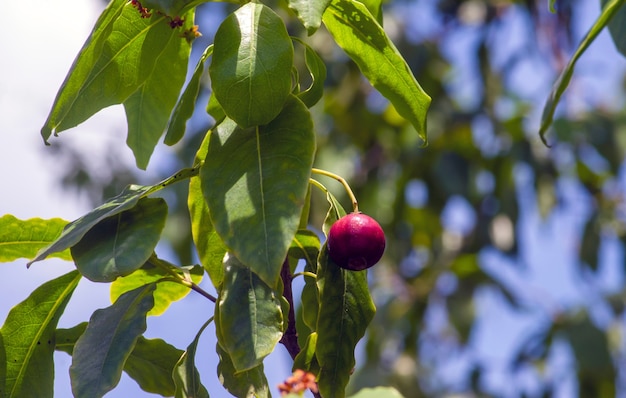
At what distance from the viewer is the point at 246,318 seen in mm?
1063

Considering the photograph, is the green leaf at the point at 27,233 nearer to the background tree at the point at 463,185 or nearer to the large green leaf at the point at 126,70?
the large green leaf at the point at 126,70

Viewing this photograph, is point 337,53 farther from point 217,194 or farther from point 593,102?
point 217,194

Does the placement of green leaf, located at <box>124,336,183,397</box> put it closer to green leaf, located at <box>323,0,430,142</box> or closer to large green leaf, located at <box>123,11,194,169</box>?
large green leaf, located at <box>123,11,194,169</box>

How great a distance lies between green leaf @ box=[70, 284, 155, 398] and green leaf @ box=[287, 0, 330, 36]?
1.29 ft

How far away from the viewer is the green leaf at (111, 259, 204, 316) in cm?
127

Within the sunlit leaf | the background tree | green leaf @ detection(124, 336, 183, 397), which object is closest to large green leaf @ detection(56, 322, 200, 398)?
green leaf @ detection(124, 336, 183, 397)

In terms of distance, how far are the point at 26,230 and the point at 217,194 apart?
0.39m

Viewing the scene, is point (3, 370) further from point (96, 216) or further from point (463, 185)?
point (463, 185)

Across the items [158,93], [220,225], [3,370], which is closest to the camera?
[220,225]

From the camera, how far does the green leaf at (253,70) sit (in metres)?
1.07

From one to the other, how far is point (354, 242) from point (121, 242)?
264mm

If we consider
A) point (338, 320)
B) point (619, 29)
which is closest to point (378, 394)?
point (338, 320)

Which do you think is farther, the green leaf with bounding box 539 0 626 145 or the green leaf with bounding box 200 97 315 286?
the green leaf with bounding box 539 0 626 145

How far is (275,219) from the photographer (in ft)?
3.28
